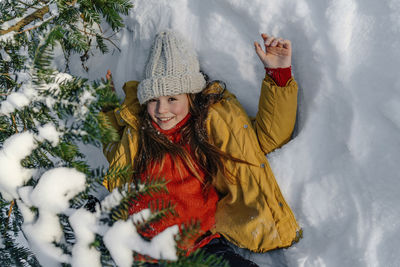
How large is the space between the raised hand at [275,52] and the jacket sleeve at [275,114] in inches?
2.7

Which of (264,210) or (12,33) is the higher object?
(12,33)

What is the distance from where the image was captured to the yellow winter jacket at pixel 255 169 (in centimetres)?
140

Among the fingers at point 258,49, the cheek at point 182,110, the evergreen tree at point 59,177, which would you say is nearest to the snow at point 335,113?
the fingers at point 258,49

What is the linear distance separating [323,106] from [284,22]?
414mm

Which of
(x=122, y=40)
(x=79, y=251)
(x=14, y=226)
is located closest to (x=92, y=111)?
(x=79, y=251)

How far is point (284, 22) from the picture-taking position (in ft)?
4.66

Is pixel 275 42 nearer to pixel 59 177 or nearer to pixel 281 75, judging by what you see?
pixel 281 75

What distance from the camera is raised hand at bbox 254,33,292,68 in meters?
1.35

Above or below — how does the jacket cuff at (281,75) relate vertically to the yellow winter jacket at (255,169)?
above

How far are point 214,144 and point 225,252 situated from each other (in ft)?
1.61

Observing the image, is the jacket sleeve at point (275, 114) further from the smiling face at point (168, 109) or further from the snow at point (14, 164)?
the snow at point (14, 164)

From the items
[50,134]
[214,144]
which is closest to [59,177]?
[50,134]

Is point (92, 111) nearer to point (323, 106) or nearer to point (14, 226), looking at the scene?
point (14, 226)

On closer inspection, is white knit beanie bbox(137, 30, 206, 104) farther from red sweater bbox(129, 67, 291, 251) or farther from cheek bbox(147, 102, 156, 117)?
red sweater bbox(129, 67, 291, 251)
